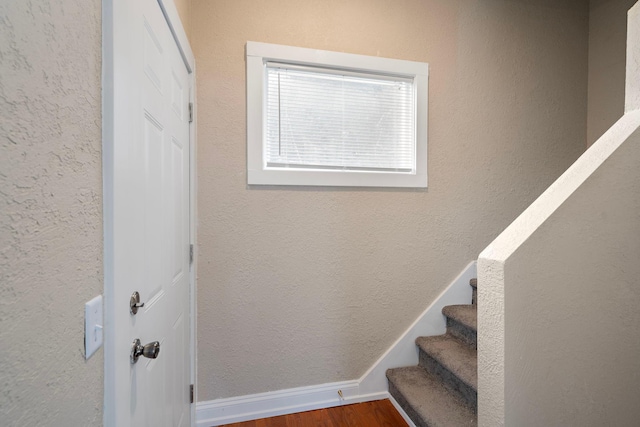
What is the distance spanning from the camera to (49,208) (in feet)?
1.54

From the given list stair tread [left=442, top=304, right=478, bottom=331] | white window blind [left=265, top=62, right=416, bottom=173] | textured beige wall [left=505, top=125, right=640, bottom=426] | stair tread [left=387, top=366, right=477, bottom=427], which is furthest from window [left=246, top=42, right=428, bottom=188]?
stair tread [left=387, top=366, right=477, bottom=427]

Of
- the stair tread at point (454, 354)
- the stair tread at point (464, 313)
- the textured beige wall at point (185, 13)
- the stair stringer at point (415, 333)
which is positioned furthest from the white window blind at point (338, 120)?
the stair tread at point (454, 354)

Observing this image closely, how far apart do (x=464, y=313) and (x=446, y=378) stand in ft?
1.37

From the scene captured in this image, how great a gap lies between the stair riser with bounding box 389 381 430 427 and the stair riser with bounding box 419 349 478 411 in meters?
0.25

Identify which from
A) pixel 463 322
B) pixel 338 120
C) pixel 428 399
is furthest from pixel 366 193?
pixel 428 399

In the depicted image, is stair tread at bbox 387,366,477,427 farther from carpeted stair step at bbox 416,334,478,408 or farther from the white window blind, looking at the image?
the white window blind

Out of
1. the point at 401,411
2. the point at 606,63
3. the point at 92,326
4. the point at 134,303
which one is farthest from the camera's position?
the point at 606,63

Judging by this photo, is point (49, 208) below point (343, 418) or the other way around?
the other way around

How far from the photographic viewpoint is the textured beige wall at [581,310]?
92 cm

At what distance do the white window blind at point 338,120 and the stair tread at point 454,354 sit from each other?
1163 mm

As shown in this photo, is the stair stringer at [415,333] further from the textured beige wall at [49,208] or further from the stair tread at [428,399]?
the textured beige wall at [49,208]

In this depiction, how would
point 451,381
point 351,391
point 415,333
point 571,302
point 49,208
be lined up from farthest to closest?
point 415,333 → point 351,391 → point 451,381 → point 571,302 → point 49,208

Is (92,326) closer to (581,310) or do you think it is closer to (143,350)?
(143,350)

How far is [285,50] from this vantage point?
Result: 5.57 feet
